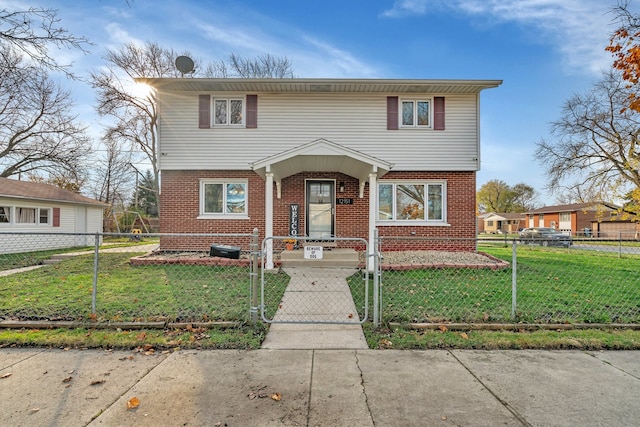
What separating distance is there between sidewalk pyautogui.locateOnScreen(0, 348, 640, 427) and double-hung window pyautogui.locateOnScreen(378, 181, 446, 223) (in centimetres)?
756

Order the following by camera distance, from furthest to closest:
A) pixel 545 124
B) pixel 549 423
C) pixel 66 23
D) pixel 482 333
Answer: pixel 545 124 < pixel 66 23 < pixel 482 333 < pixel 549 423

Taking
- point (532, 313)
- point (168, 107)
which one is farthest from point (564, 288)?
point (168, 107)

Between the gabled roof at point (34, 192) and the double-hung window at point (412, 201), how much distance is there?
54.3 ft

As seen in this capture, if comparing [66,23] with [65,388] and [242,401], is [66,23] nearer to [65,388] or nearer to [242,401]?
[65,388]

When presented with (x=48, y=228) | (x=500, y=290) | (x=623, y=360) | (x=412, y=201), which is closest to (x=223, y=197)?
(x=412, y=201)

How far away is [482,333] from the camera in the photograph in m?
4.51

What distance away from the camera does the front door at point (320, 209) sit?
11.4 m

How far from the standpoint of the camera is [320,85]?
1070 centimetres

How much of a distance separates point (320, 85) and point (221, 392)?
972 cm

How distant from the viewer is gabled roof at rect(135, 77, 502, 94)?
34.6 feet

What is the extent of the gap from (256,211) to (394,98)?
20.3ft

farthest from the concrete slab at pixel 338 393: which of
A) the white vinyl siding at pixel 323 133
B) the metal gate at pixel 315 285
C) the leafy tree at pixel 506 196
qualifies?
the leafy tree at pixel 506 196

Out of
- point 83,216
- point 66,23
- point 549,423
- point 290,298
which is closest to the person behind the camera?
point 549,423

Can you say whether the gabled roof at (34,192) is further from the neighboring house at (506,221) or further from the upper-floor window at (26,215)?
the neighboring house at (506,221)
